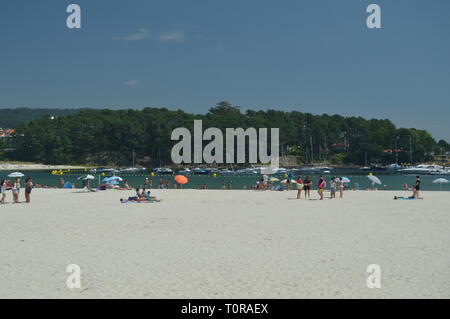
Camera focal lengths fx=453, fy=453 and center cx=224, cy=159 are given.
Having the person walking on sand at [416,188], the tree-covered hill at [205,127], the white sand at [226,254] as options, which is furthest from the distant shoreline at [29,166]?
the white sand at [226,254]

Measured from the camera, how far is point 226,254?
33.3 feet

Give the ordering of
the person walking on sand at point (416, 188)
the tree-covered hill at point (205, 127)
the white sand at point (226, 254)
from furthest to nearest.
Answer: the tree-covered hill at point (205, 127) → the person walking on sand at point (416, 188) → the white sand at point (226, 254)

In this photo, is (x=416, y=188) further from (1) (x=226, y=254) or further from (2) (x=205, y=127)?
(2) (x=205, y=127)

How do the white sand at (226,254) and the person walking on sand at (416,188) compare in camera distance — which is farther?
the person walking on sand at (416,188)

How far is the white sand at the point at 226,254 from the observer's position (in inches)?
295

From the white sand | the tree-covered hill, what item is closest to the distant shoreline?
the tree-covered hill

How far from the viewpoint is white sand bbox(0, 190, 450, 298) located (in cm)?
750

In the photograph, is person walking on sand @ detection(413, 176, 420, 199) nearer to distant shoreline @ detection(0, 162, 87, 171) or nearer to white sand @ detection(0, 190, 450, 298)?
white sand @ detection(0, 190, 450, 298)

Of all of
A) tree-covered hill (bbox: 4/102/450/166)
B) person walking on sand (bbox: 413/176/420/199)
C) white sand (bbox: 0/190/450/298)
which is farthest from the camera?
tree-covered hill (bbox: 4/102/450/166)

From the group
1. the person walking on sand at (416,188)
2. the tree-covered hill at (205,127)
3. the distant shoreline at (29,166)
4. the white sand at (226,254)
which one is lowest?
the distant shoreline at (29,166)

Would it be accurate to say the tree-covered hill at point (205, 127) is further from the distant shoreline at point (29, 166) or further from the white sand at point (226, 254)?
the white sand at point (226, 254)

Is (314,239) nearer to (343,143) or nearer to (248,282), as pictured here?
(248,282)

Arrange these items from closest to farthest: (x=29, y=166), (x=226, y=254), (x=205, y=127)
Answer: (x=226, y=254) < (x=205, y=127) < (x=29, y=166)

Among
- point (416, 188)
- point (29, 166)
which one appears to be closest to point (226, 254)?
point (416, 188)
